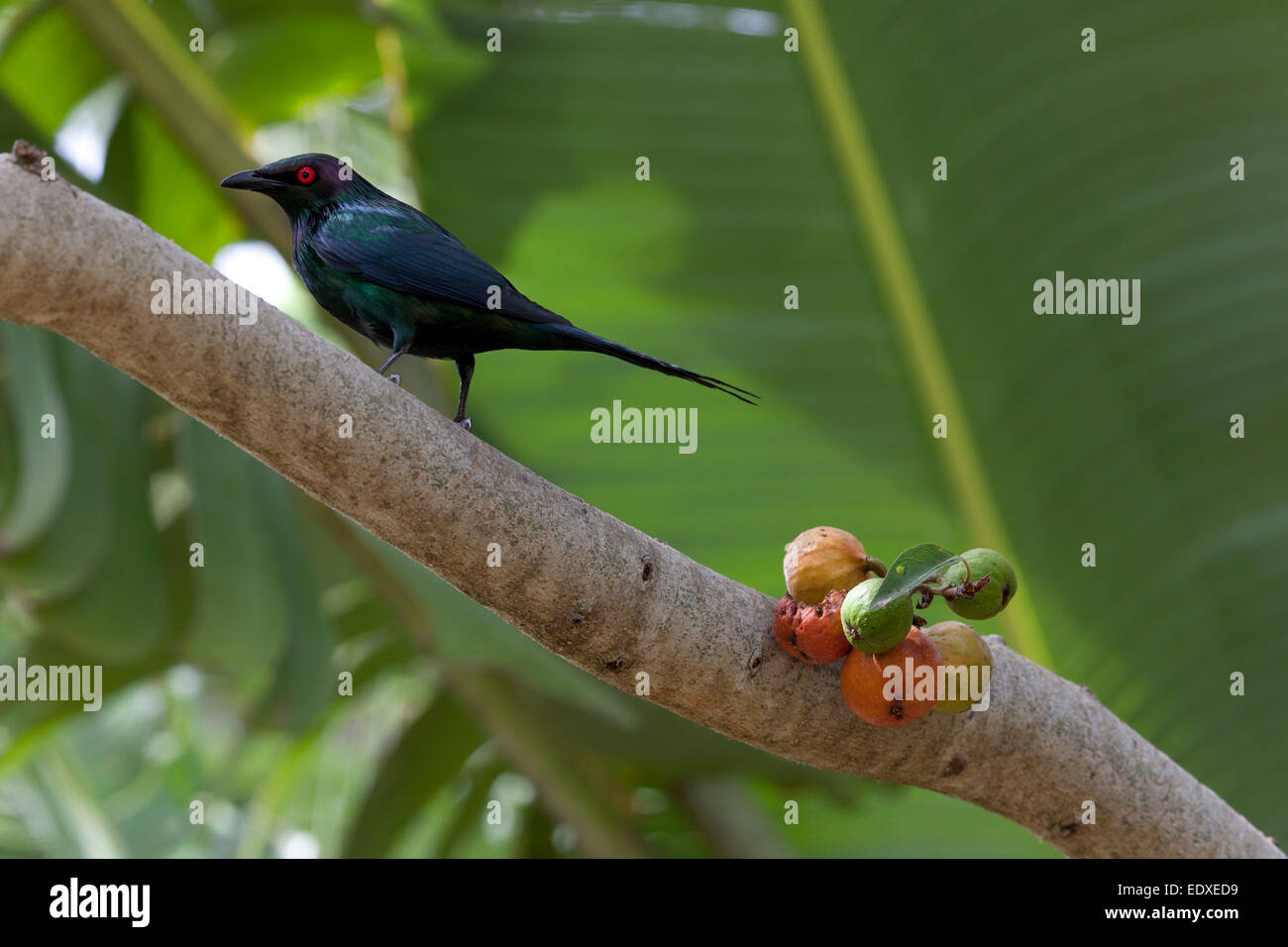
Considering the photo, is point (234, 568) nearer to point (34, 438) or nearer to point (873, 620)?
point (34, 438)

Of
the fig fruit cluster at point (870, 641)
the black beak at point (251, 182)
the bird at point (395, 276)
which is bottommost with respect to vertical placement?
the fig fruit cluster at point (870, 641)

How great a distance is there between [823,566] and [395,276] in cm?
62

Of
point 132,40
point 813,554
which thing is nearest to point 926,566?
point 813,554

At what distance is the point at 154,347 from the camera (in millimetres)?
1031

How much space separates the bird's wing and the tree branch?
26 centimetres

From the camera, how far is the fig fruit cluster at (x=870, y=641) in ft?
3.82

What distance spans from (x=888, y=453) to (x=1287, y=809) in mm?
1167

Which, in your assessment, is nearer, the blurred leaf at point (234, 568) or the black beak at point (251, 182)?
the black beak at point (251, 182)

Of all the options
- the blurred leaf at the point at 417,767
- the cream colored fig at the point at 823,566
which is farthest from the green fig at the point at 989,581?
the blurred leaf at the point at 417,767

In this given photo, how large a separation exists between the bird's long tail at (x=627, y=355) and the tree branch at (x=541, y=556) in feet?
0.52

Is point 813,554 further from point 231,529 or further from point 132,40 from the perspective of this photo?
point 132,40

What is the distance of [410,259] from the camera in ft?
4.69

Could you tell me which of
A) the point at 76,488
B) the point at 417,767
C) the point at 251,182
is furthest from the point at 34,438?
the point at 417,767

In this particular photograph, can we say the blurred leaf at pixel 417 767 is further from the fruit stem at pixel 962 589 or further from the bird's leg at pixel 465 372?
the fruit stem at pixel 962 589
